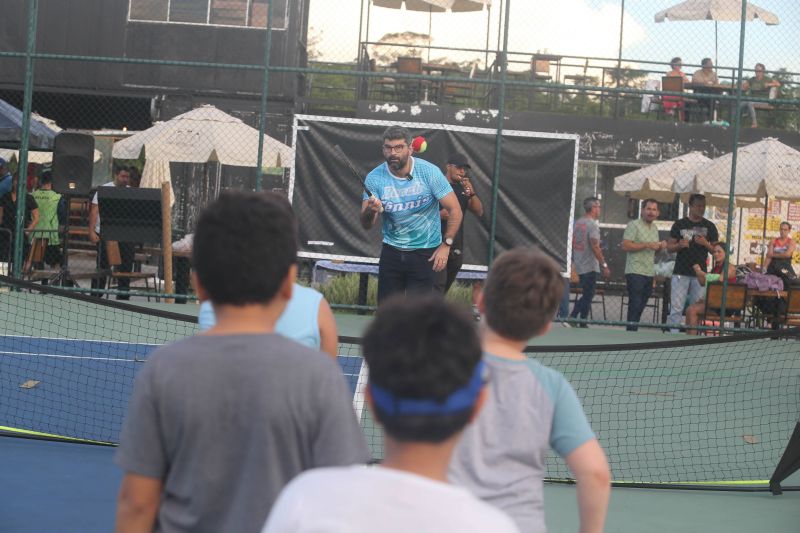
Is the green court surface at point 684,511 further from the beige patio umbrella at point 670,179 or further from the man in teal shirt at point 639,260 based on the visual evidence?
the beige patio umbrella at point 670,179

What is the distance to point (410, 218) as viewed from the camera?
27.6 ft

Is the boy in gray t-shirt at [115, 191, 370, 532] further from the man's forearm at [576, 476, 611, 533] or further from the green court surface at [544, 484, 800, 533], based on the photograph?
the green court surface at [544, 484, 800, 533]

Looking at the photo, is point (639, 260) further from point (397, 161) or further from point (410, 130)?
point (397, 161)

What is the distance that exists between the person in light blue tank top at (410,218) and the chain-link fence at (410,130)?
9.77 feet

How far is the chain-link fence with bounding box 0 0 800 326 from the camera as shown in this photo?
42.0ft

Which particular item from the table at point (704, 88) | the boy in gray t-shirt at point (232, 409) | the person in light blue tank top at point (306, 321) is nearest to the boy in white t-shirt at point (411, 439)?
the boy in gray t-shirt at point (232, 409)

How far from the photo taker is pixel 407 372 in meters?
1.72

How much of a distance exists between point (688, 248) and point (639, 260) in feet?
2.29

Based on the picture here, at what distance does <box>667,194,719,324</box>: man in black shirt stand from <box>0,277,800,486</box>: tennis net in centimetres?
115

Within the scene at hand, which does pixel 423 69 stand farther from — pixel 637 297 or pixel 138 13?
pixel 637 297

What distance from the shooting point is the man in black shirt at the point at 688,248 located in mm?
12875

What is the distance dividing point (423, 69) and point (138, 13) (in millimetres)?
5913

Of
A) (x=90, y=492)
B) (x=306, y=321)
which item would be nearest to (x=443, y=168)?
(x=90, y=492)

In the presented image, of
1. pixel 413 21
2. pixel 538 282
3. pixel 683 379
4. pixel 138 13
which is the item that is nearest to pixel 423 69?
pixel 413 21
